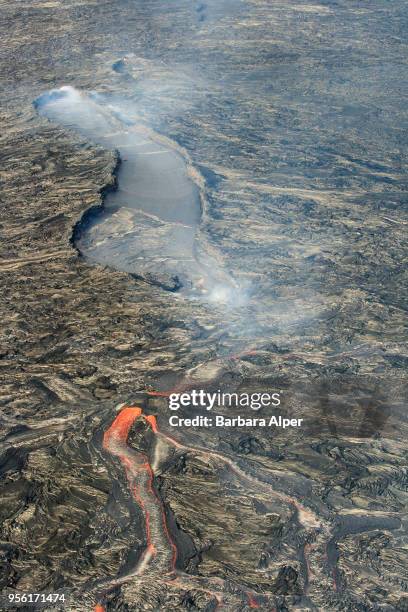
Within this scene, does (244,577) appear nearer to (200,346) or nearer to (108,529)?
(108,529)

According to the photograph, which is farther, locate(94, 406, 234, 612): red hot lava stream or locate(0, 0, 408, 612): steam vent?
locate(0, 0, 408, 612): steam vent

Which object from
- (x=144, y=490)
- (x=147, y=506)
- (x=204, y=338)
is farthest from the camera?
(x=204, y=338)

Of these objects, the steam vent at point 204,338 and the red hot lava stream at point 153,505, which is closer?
the red hot lava stream at point 153,505

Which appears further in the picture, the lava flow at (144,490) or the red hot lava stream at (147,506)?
the lava flow at (144,490)

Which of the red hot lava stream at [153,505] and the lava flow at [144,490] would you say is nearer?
the red hot lava stream at [153,505]

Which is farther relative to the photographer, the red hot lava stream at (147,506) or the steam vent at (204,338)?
the steam vent at (204,338)

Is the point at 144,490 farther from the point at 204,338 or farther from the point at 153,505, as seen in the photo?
Answer: the point at 204,338

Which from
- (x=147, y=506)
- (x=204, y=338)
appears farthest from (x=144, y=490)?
(x=204, y=338)

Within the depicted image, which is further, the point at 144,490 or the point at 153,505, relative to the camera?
the point at 144,490
